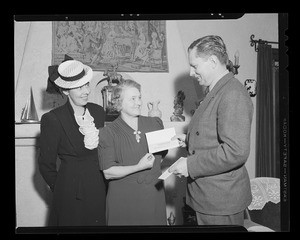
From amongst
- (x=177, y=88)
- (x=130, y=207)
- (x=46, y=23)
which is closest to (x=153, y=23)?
(x=177, y=88)

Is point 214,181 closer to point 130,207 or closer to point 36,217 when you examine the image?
point 130,207

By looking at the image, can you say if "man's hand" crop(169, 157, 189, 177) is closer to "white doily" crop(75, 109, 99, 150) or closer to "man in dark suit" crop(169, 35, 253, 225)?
"man in dark suit" crop(169, 35, 253, 225)

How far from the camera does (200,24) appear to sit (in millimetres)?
3316

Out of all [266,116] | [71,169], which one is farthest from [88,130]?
[266,116]

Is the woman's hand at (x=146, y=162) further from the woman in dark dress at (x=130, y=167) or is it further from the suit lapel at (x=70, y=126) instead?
the suit lapel at (x=70, y=126)

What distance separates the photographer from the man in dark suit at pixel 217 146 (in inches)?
112

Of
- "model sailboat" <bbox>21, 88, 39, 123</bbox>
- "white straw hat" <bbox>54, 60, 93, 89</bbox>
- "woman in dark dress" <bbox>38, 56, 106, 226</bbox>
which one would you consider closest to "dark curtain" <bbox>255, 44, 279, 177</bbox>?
"woman in dark dress" <bbox>38, 56, 106, 226</bbox>

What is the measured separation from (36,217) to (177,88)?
141 centimetres

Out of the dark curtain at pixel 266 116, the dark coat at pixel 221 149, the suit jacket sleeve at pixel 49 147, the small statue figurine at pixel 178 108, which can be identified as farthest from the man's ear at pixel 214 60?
the suit jacket sleeve at pixel 49 147

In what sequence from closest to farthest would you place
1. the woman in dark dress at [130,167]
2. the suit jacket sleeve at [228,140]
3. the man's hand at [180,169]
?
the suit jacket sleeve at [228,140] < the man's hand at [180,169] < the woman in dark dress at [130,167]

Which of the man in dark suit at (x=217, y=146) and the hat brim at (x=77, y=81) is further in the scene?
the hat brim at (x=77, y=81)

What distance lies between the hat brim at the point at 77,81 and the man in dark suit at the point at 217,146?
75 cm

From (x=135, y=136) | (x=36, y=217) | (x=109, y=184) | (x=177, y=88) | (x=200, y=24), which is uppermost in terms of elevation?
(x=200, y=24)

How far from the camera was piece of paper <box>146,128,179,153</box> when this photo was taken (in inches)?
128
